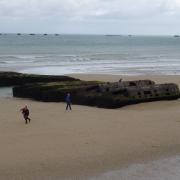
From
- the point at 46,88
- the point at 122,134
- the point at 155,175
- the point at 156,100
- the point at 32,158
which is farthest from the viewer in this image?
the point at 46,88

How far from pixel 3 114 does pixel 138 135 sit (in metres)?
8.12

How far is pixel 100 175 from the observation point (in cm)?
1188

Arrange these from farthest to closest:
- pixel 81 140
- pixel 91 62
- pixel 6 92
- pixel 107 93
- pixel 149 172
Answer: pixel 91 62 → pixel 6 92 → pixel 107 93 → pixel 81 140 → pixel 149 172

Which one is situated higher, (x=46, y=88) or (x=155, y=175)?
(x=46, y=88)

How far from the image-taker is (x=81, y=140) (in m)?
15.4

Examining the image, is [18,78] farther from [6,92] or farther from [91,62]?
[91,62]

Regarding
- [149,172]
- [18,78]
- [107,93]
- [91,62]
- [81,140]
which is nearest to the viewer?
[149,172]

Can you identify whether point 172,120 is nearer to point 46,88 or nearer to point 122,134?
point 122,134

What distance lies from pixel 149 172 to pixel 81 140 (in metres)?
3.89

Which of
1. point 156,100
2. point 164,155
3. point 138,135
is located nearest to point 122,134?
point 138,135

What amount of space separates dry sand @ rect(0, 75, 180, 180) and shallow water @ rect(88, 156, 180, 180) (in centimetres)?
45

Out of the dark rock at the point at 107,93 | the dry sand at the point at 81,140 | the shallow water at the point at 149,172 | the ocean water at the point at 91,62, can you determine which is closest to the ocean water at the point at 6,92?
the dark rock at the point at 107,93

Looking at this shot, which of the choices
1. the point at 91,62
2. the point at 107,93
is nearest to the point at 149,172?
the point at 107,93

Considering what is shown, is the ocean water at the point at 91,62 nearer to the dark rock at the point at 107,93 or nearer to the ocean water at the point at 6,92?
the ocean water at the point at 6,92
